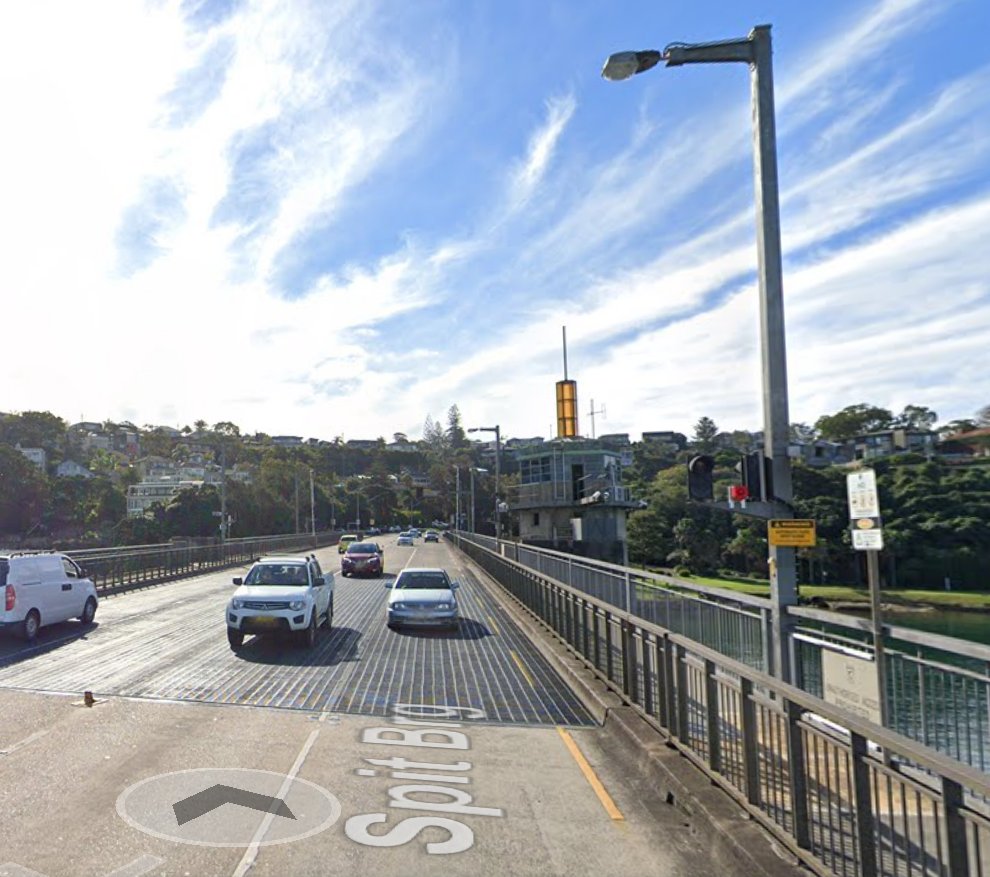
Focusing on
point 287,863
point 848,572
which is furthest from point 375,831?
point 848,572

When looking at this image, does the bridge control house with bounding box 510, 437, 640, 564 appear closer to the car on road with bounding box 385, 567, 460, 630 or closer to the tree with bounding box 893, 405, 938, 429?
the car on road with bounding box 385, 567, 460, 630

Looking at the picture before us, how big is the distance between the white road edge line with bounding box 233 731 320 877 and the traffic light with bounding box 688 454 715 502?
491 centimetres

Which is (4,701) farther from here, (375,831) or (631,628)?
(631,628)

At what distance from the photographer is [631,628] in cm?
894

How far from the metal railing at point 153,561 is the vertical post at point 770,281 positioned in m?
19.8

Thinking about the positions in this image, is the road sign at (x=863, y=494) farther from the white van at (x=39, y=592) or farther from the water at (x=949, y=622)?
the water at (x=949, y=622)

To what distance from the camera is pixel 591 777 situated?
23.4ft

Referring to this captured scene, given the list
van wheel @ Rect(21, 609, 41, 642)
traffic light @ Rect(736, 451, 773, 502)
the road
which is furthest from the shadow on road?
traffic light @ Rect(736, 451, 773, 502)

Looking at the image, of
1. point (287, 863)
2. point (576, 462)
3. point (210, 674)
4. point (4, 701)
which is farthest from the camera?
point (576, 462)

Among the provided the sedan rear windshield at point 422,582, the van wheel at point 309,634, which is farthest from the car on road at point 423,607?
the van wheel at point 309,634

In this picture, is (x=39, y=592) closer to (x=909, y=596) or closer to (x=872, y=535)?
(x=872, y=535)

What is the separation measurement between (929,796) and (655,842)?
2.74 meters

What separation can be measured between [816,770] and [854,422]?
14089 centimetres

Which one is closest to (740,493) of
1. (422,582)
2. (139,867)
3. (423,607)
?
(139,867)
